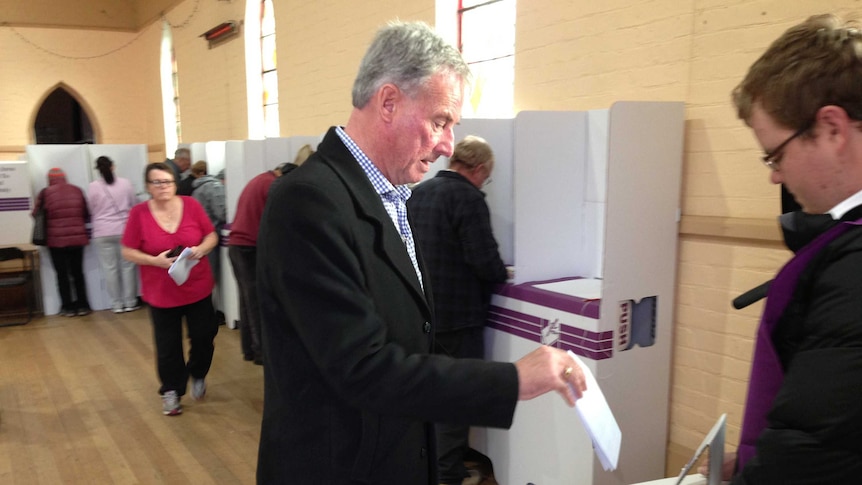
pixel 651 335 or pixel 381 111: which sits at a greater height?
pixel 381 111

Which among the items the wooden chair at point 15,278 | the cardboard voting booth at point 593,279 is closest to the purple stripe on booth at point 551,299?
the cardboard voting booth at point 593,279

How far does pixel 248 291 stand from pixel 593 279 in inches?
94.5

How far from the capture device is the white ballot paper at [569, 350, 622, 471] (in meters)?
1.06

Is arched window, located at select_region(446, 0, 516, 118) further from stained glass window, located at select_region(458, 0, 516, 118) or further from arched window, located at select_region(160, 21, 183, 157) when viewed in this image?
arched window, located at select_region(160, 21, 183, 157)

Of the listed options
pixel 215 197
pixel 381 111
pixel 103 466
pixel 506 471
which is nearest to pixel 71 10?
pixel 215 197

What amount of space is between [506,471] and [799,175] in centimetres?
249

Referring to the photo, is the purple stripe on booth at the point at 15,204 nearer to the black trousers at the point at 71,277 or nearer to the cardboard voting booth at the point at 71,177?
the cardboard voting booth at the point at 71,177

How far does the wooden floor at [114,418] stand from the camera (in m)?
3.29

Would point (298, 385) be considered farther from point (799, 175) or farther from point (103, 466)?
point (103, 466)

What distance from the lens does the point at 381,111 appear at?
1.18 metres

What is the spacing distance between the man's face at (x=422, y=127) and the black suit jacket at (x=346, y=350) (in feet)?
0.29

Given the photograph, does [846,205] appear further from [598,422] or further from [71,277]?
[71,277]

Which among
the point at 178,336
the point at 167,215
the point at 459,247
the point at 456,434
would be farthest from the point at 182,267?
the point at 456,434

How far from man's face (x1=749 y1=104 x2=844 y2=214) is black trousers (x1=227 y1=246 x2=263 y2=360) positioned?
354cm
